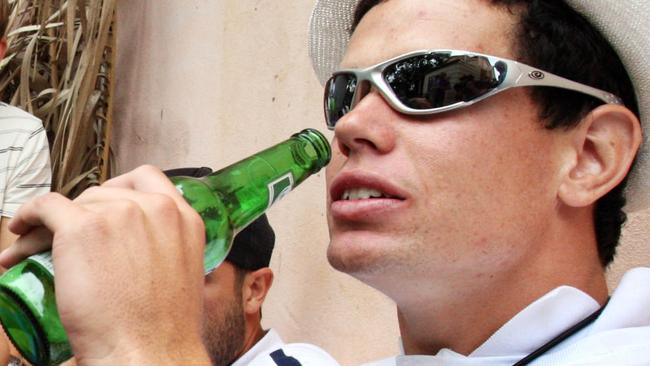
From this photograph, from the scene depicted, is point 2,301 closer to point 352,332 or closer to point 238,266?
point 238,266

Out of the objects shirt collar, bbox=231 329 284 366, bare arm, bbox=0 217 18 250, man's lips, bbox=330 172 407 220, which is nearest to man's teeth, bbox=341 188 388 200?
man's lips, bbox=330 172 407 220

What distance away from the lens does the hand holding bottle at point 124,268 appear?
0.47m

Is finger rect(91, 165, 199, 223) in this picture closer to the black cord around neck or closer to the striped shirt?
the black cord around neck

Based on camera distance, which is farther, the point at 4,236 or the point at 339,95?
the point at 4,236

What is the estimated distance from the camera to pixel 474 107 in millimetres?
787

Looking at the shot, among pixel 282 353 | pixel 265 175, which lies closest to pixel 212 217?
pixel 265 175

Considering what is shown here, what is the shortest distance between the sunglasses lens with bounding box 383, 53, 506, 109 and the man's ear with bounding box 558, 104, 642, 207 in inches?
4.8

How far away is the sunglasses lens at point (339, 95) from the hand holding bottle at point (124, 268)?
0.41 metres

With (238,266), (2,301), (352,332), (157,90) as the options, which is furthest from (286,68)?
(2,301)

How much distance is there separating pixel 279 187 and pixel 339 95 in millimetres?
181

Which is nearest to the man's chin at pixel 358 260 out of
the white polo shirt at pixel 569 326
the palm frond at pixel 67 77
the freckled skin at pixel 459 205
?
the freckled skin at pixel 459 205

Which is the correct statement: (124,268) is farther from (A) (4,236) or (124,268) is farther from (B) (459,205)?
(A) (4,236)

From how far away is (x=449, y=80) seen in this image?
2.61 feet

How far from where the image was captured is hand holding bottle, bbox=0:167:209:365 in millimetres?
466
